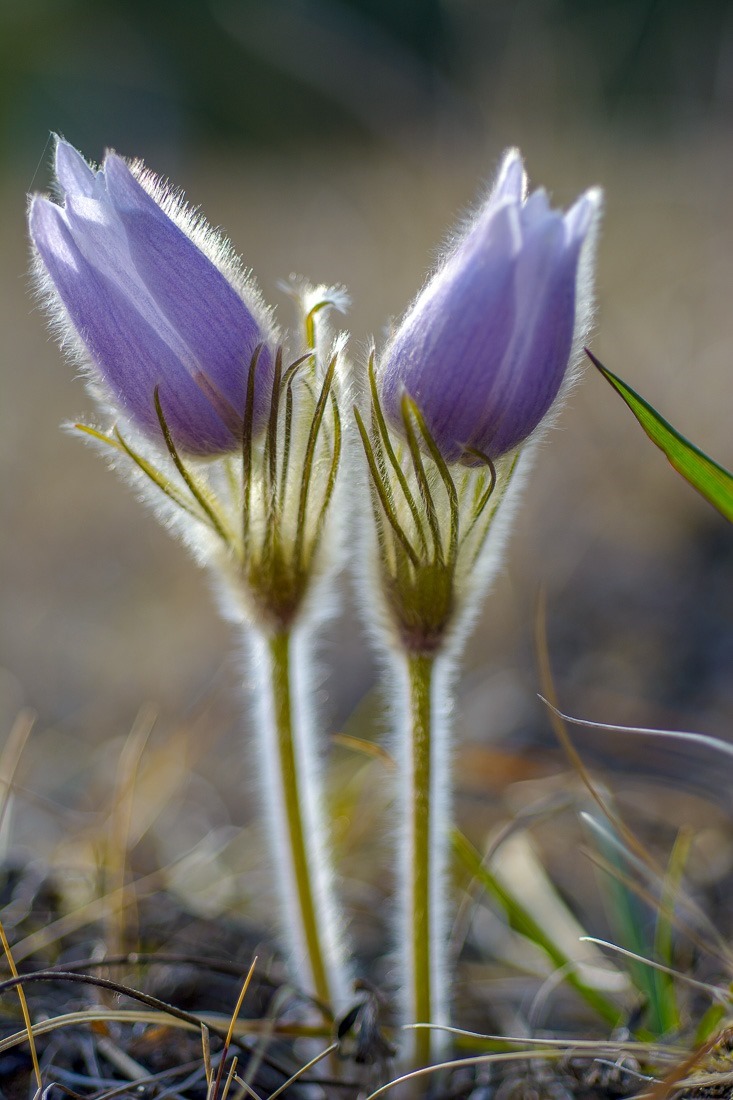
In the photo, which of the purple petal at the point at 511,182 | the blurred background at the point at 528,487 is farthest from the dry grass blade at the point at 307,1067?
the purple petal at the point at 511,182

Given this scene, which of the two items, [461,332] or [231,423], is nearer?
[461,332]

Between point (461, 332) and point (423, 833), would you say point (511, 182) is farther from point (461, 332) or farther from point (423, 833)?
point (423, 833)

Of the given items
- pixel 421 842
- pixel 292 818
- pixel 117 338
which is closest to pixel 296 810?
pixel 292 818

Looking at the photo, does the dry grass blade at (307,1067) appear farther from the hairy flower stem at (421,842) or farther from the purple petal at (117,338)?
the purple petal at (117,338)

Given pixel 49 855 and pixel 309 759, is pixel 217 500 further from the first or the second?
pixel 49 855

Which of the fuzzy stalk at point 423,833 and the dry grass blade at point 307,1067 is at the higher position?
the fuzzy stalk at point 423,833

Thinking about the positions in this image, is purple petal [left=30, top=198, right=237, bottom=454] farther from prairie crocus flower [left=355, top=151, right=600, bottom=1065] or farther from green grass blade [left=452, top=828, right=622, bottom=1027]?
green grass blade [left=452, top=828, right=622, bottom=1027]

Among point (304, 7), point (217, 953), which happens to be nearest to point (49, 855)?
point (217, 953)
